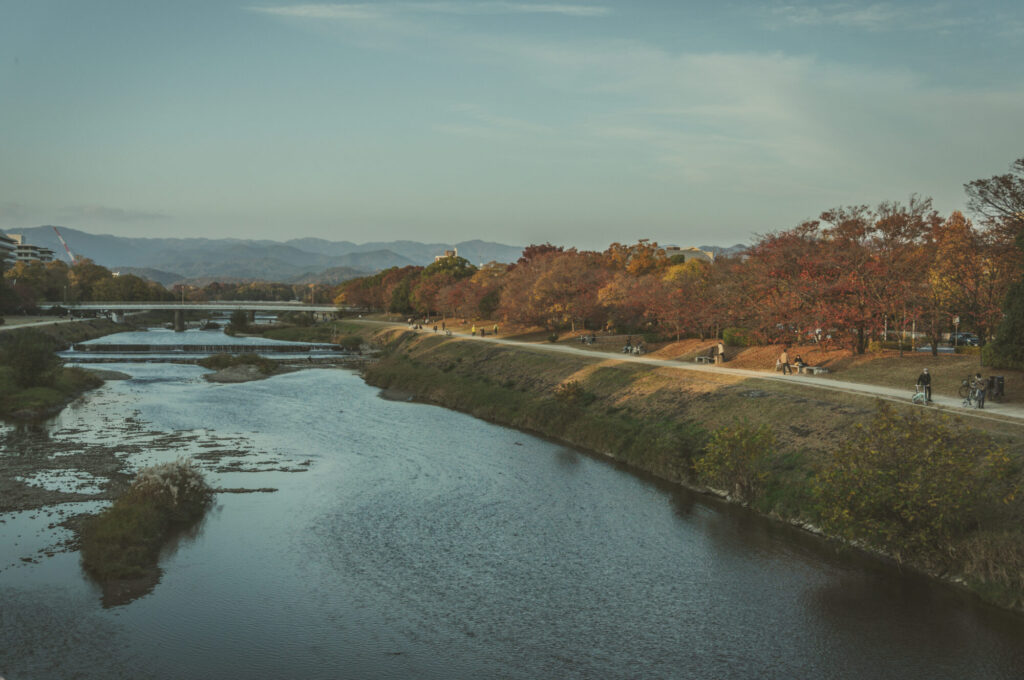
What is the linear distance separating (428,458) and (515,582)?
17.8 m

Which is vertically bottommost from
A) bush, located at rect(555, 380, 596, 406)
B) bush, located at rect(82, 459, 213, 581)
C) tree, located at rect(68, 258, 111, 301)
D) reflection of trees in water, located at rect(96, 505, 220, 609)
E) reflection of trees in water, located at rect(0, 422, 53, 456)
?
reflection of trees in water, located at rect(96, 505, 220, 609)

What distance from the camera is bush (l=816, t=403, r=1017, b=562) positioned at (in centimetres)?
2269

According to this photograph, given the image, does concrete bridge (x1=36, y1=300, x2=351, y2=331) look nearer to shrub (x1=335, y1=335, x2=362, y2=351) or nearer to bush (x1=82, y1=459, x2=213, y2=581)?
shrub (x1=335, y1=335, x2=362, y2=351)

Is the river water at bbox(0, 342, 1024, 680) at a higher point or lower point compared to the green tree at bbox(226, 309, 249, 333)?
lower

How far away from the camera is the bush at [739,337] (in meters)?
58.6

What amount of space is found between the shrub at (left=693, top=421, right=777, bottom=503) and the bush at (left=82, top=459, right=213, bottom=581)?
2175cm

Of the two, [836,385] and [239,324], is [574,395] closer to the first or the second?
[836,385]

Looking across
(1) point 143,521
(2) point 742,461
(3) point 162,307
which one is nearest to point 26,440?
(1) point 143,521

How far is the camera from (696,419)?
135 ft

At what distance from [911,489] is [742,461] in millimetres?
9705

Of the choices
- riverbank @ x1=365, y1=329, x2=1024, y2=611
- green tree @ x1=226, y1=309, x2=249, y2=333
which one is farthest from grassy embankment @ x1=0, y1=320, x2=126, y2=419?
green tree @ x1=226, y1=309, x2=249, y2=333

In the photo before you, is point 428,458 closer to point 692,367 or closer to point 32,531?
point 32,531

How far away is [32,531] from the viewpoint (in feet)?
88.4

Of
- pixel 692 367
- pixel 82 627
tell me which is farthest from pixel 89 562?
pixel 692 367
